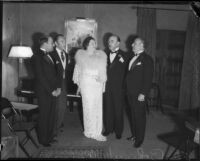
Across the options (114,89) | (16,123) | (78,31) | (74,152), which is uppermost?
(78,31)

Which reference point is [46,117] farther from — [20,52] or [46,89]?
[20,52]

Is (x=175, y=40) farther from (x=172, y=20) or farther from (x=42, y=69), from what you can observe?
(x=42, y=69)

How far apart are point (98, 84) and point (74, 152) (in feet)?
3.24

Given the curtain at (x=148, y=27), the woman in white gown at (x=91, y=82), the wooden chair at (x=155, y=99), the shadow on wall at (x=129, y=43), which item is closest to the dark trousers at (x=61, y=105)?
the woman in white gown at (x=91, y=82)

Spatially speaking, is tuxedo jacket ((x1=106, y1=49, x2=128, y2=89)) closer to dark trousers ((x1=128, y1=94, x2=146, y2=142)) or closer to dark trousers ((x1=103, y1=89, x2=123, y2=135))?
dark trousers ((x1=103, y1=89, x2=123, y2=135))

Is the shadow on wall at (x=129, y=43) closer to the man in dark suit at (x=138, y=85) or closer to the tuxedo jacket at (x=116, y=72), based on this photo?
the man in dark suit at (x=138, y=85)

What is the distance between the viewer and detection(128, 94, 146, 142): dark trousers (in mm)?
4293

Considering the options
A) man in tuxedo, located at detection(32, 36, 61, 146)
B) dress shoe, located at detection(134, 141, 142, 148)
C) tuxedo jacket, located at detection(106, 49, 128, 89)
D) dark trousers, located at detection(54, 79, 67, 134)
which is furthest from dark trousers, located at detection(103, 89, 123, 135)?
man in tuxedo, located at detection(32, 36, 61, 146)

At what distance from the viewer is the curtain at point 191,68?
4.19m

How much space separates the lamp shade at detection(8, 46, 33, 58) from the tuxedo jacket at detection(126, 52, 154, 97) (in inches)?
56.2

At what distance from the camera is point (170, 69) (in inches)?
184

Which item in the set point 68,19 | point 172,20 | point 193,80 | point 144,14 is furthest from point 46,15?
point 193,80

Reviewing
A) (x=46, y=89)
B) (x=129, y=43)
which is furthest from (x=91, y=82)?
(x=129, y=43)

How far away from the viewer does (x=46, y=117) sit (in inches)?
166
